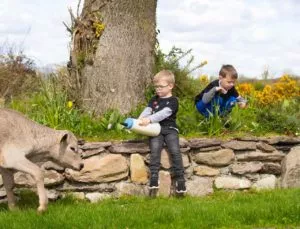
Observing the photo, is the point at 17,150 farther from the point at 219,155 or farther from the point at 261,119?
the point at 261,119

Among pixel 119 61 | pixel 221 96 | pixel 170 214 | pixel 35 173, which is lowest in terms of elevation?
pixel 170 214

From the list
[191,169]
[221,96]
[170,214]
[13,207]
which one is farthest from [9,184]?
[221,96]

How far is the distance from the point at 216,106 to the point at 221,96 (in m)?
0.28

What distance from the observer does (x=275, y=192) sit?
10000 millimetres

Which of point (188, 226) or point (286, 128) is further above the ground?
point (286, 128)

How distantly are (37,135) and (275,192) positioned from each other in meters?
3.74

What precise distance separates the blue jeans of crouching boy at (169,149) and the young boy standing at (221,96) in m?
1.09

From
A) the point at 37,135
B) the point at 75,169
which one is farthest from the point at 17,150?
the point at 75,169

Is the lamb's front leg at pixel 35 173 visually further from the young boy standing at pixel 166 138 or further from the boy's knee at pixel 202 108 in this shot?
the boy's knee at pixel 202 108

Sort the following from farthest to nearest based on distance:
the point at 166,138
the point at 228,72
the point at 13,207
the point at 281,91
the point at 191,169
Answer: the point at 281,91 → the point at 228,72 → the point at 191,169 → the point at 166,138 → the point at 13,207

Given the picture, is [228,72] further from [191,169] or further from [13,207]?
[13,207]

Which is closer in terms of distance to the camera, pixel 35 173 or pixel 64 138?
pixel 35 173

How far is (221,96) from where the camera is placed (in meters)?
11.1

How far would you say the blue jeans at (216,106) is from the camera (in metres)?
11.0
